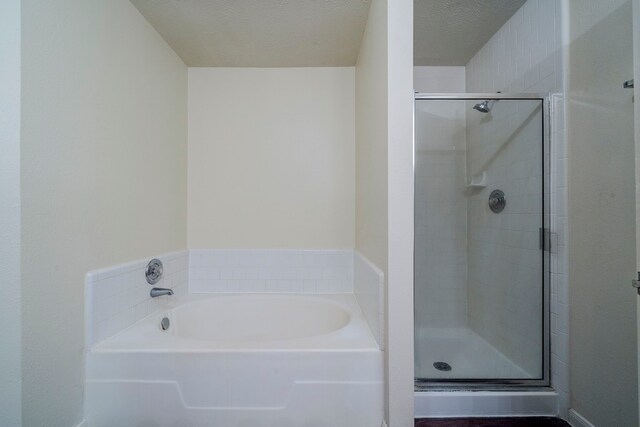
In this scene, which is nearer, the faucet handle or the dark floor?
the dark floor

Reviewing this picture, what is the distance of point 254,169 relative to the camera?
2.01 meters

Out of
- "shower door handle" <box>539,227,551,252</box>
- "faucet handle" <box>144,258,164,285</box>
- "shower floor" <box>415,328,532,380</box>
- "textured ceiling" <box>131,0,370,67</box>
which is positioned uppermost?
"textured ceiling" <box>131,0,370,67</box>

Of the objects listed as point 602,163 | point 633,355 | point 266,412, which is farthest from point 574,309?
point 266,412

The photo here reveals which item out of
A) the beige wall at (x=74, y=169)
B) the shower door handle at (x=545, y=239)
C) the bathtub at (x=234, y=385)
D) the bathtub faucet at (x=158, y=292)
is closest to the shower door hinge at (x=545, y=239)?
the shower door handle at (x=545, y=239)

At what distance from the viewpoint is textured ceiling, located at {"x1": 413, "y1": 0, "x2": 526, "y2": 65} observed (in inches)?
59.9

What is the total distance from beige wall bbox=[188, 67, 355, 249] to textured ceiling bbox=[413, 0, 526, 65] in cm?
59

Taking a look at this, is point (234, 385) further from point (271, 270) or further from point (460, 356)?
point (460, 356)

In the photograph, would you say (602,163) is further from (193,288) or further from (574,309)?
(193,288)

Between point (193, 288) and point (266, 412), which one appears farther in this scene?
point (193, 288)

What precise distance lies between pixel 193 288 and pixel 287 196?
1018 mm

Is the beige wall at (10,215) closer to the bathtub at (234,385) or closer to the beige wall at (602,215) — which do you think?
the bathtub at (234,385)

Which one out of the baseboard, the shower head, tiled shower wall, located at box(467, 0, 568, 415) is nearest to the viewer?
the baseboard

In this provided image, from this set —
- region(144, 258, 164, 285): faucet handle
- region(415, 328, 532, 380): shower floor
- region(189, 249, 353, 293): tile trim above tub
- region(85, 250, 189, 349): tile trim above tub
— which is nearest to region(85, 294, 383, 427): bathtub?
region(85, 250, 189, 349): tile trim above tub

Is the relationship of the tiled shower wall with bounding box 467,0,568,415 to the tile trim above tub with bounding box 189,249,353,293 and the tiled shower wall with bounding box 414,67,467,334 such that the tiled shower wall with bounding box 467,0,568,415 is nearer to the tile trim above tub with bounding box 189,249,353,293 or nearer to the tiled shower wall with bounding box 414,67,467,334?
the tiled shower wall with bounding box 414,67,467,334
